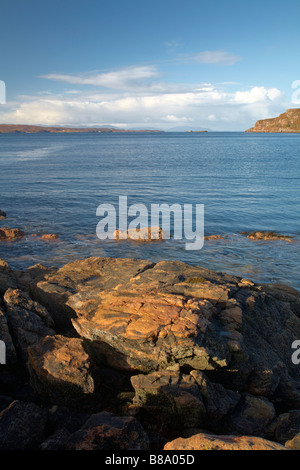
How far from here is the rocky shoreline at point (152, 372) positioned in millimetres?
8297

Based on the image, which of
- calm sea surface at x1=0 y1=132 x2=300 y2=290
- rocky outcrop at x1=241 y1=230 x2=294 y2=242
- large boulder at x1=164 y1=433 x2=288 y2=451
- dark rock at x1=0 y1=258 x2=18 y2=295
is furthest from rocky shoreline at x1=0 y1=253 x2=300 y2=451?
rocky outcrop at x1=241 y1=230 x2=294 y2=242

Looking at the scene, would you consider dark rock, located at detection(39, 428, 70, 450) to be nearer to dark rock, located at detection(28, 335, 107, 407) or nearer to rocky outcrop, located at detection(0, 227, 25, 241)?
dark rock, located at detection(28, 335, 107, 407)

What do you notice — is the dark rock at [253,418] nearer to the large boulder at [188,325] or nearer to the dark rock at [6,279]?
the large boulder at [188,325]

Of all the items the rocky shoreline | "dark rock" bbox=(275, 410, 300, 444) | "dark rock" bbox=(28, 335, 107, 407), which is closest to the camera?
the rocky shoreline

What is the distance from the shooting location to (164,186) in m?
55.3

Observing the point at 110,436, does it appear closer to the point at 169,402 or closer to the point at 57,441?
the point at 57,441

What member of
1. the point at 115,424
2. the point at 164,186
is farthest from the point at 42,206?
the point at 115,424

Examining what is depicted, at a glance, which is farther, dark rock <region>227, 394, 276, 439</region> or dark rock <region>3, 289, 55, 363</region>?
dark rock <region>3, 289, 55, 363</region>

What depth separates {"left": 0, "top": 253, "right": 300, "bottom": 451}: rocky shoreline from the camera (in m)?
8.30

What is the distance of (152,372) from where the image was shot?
33.4 feet

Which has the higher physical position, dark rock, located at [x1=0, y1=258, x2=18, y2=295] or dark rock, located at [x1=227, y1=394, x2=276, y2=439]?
dark rock, located at [x1=0, y1=258, x2=18, y2=295]

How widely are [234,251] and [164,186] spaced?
1196 inches

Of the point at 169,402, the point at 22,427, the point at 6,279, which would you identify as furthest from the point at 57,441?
the point at 6,279
